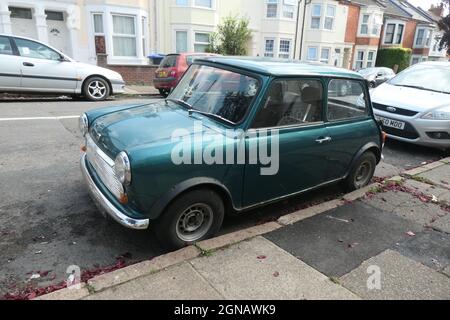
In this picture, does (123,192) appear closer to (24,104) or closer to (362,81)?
(362,81)

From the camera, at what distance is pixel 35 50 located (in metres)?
9.29

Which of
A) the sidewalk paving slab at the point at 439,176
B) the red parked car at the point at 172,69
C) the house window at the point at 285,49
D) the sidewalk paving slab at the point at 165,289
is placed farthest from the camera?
the house window at the point at 285,49

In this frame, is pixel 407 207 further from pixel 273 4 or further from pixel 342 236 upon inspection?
pixel 273 4

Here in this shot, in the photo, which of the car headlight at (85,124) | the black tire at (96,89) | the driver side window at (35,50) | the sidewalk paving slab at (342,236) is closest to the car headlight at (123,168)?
the car headlight at (85,124)

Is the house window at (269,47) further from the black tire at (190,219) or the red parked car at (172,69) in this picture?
the black tire at (190,219)

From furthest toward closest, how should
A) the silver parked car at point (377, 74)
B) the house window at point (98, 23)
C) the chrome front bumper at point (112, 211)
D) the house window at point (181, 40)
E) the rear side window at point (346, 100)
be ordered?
the silver parked car at point (377, 74)
the house window at point (181, 40)
the house window at point (98, 23)
the rear side window at point (346, 100)
the chrome front bumper at point (112, 211)

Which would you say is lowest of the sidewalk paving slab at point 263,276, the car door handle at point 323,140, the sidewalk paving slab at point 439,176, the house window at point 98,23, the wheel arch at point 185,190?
the sidewalk paving slab at point 439,176

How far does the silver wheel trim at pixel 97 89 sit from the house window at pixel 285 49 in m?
16.0

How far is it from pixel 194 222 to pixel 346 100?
237 centimetres

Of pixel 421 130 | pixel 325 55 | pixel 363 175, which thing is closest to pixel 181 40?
pixel 325 55

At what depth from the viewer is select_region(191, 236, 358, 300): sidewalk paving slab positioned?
2.75 m

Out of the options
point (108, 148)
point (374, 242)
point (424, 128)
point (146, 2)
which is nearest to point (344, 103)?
point (374, 242)

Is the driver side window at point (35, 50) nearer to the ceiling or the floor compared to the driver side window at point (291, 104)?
nearer to the ceiling

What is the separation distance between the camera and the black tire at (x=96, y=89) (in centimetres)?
1014
